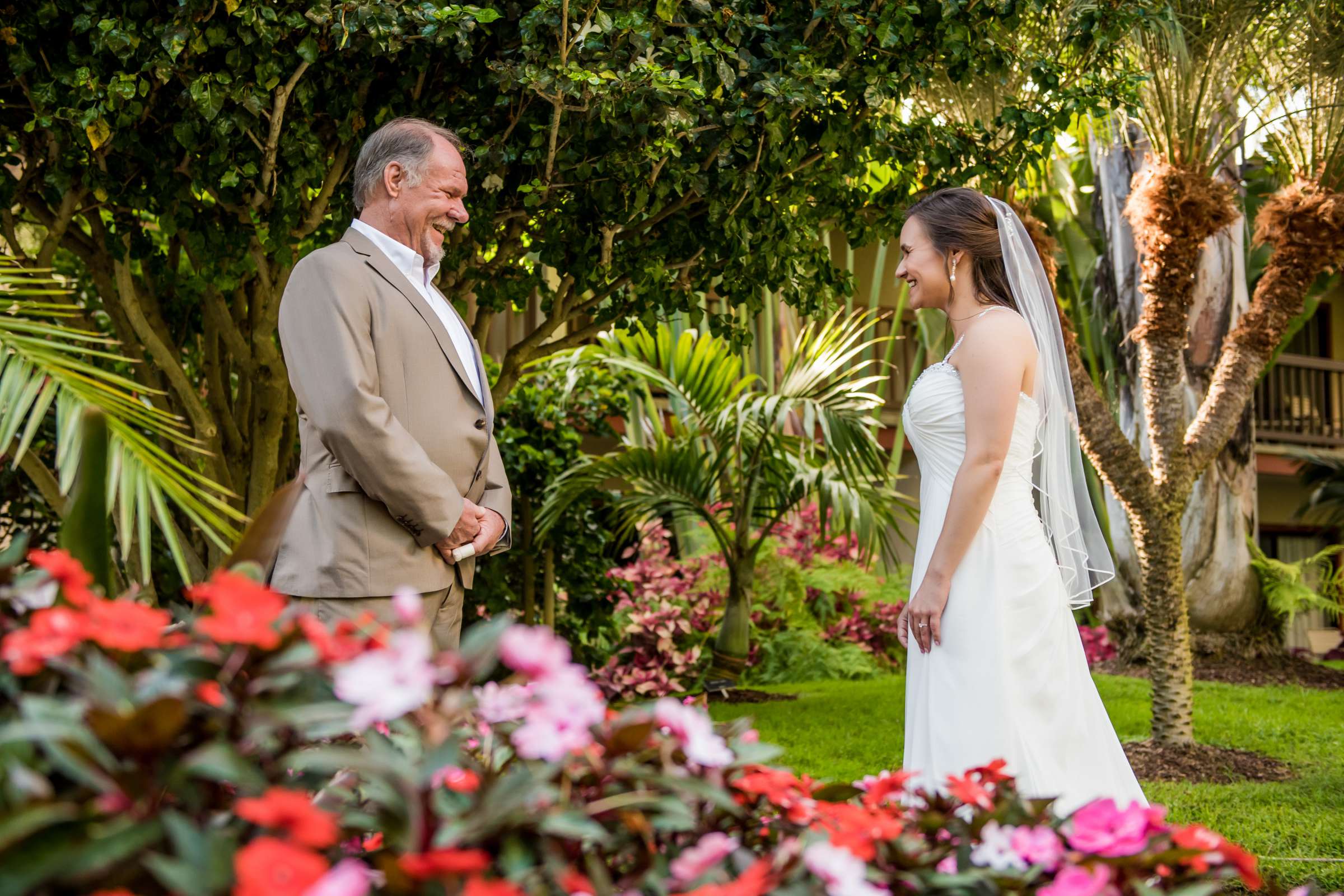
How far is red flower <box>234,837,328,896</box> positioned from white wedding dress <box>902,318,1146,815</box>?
252 centimetres

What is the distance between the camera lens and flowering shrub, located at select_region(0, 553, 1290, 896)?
0.87m

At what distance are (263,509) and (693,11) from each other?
292 cm

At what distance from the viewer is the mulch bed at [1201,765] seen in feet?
19.4

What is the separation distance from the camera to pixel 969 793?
1329 millimetres

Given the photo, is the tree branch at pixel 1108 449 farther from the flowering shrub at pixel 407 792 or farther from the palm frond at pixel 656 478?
the flowering shrub at pixel 407 792

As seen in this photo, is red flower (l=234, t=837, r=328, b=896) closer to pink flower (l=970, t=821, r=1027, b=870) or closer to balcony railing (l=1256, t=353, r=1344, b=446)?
pink flower (l=970, t=821, r=1027, b=870)

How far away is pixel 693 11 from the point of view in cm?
413

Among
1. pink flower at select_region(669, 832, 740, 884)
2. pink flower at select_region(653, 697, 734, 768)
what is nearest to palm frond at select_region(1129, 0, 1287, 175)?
pink flower at select_region(653, 697, 734, 768)

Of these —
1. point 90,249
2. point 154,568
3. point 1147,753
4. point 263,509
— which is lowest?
point 1147,753

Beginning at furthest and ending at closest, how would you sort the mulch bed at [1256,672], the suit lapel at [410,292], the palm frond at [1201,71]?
the mulch bed at [1256,672] < the palm frond at [1201,71] < the suit lapel at [410,292]

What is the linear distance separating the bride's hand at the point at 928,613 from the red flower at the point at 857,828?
1995 millimetres

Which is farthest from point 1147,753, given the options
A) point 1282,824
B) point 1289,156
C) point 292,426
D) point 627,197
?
point 292,426

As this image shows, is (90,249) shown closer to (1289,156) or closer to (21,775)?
(21,775)

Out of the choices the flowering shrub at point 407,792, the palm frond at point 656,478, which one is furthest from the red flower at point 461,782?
the palm frond at point 656,478
